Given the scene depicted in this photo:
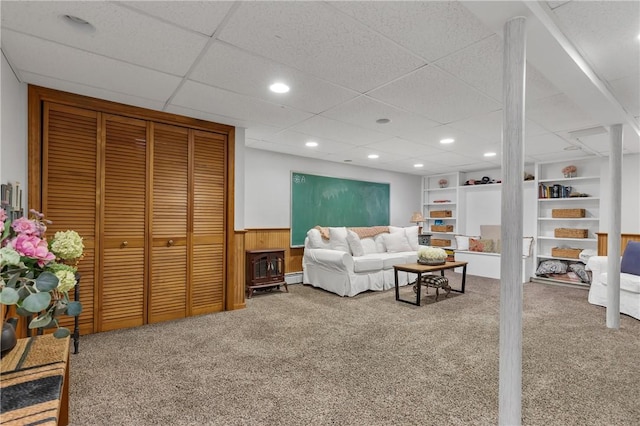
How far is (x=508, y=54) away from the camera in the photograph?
5.38 ft

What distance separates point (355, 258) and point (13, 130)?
399cm

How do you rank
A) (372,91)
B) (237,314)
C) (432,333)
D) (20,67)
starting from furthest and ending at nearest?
(237,314) < (432,333) < (372,91) < (20,67)

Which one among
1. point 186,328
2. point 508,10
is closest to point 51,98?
point 186,328

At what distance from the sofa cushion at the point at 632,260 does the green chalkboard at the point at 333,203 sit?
12.8 ft

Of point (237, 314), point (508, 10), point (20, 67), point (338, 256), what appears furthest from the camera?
point (338, 256)

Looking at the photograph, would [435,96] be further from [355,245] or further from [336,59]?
[355,245]

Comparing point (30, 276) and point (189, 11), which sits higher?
point (189, 11)

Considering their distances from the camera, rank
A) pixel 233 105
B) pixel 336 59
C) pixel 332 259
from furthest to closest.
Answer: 1. pixel 332 259
2. pixel 233 105
3. pixel 336 59

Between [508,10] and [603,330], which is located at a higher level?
[508,10]

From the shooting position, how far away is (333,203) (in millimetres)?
6242

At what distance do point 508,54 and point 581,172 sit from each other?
18.5 ft

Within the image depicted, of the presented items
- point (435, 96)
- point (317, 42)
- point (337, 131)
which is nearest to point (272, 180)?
point (337, 131)

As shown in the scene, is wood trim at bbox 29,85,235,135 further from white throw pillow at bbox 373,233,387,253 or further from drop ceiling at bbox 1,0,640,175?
white throw pillow at bbox 373,233,387,253

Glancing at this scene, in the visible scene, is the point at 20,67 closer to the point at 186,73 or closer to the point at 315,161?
the point at 186,73
